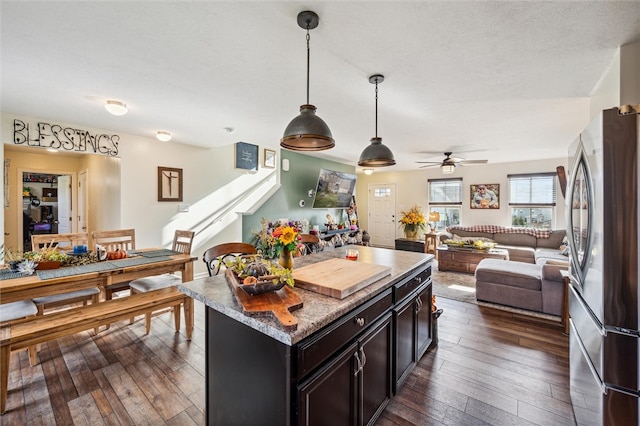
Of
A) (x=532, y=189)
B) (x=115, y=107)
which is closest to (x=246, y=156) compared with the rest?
(x=115, y=107)

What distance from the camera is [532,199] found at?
651cm

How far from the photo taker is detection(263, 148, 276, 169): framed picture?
17.6ft

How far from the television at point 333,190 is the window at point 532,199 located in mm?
4052

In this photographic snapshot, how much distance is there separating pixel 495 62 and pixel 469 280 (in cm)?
390

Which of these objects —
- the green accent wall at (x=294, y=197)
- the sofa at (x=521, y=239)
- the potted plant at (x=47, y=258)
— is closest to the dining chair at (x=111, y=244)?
the potted plant at (x=47, y=258)

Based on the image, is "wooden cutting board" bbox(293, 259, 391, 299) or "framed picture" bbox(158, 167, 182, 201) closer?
"wooden cutting board" bbox(293, 259, 391, 299)

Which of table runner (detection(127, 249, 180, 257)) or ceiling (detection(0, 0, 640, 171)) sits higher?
ceiling (detection(0, 0, 640, 171))

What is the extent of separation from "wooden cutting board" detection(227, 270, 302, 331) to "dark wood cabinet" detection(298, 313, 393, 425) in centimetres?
30

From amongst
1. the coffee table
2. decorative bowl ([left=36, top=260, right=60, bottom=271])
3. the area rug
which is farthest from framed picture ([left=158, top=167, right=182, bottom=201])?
Answer: the coffee table

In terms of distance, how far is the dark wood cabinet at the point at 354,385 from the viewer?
117 centimetres

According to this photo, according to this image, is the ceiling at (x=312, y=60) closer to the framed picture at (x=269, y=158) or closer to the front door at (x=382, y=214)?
the framed picture at (x=269, y=158)

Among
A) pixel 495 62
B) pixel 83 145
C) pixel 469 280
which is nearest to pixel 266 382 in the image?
pixel 495 62

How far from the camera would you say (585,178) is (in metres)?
1.48

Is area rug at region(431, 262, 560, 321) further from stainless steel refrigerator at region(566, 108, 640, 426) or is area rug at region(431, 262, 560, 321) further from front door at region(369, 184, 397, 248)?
Result: front door at region(369, 184, 397, 248)
